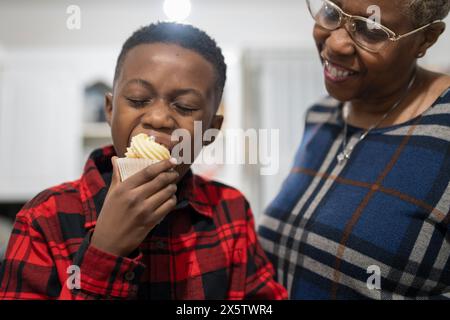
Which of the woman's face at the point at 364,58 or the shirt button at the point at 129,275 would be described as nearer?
the shirt button at the point at 129,275

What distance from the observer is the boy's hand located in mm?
464

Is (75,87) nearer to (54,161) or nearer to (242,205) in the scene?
(54,161)

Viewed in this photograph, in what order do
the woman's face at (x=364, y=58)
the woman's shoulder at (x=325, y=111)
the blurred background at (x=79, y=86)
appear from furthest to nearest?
1. the blurred background at (x=79, y=86)
2. the woman's shoulder at (x=325, y=111)
3. the woman's face at (x=364, y=58)

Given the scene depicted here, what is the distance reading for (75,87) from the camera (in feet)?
6.50

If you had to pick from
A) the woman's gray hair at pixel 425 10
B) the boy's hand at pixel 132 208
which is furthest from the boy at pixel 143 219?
the woman's gray hair at pixel 425 10

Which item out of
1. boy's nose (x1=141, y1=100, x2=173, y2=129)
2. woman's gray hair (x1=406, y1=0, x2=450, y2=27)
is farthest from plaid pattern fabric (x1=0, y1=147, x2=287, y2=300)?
woman's gray hair (x1=406, y1=0, x2=450, y2=27)

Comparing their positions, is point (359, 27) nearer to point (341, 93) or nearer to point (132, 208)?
point (341, 93)

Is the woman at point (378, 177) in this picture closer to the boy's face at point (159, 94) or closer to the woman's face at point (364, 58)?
the woman's face at point (364, 58)

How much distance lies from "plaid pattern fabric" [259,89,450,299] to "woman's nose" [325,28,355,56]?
0.17 metres

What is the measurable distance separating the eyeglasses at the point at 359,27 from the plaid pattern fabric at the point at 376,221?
14cm

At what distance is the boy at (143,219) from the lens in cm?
47

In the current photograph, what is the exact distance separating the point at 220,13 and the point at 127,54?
194 centimetres
